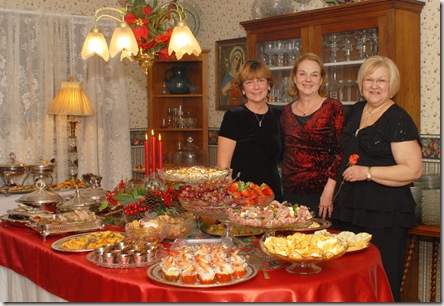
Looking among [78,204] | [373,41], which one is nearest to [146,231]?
[78,204]

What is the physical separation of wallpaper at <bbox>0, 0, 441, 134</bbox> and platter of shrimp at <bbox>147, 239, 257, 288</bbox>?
92.7 inches

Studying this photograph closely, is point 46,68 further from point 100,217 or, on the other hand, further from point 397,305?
point 397,305

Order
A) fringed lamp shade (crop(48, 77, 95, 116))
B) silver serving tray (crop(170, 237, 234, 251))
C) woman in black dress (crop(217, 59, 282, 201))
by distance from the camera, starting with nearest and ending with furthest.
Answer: silver serving tray (crop(170, 237, 234, 251)) < woman in black dress (crop(217, 59, 282, 201)) < fringed lamp shade (crop(48, 77, 95, 116))

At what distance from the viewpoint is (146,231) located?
2561mm

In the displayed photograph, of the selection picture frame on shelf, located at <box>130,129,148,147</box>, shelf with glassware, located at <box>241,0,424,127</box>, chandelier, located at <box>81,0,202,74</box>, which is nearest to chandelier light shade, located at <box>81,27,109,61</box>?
chandelier, located at <box>81,0,202,74</box>

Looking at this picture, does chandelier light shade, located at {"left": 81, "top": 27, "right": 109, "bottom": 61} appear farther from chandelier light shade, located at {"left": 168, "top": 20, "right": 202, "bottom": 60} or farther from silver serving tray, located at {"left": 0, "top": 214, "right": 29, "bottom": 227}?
silver serving tray, located at {"left": 0, "top": 214, "right": 29, "bottom": 227}

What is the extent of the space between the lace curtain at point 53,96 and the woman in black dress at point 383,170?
3010 millimetres

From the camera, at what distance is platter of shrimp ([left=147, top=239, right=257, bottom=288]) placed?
2115 mm

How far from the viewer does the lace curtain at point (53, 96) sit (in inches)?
205

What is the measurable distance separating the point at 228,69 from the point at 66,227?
11.1ft

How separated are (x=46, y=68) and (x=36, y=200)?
91.1 inches

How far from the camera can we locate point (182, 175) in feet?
10.4

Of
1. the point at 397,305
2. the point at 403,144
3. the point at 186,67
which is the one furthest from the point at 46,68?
the point at 397,305

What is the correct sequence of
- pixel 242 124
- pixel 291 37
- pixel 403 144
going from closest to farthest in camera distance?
pixel 403 144, pixel 242 124, pixel 291 37
